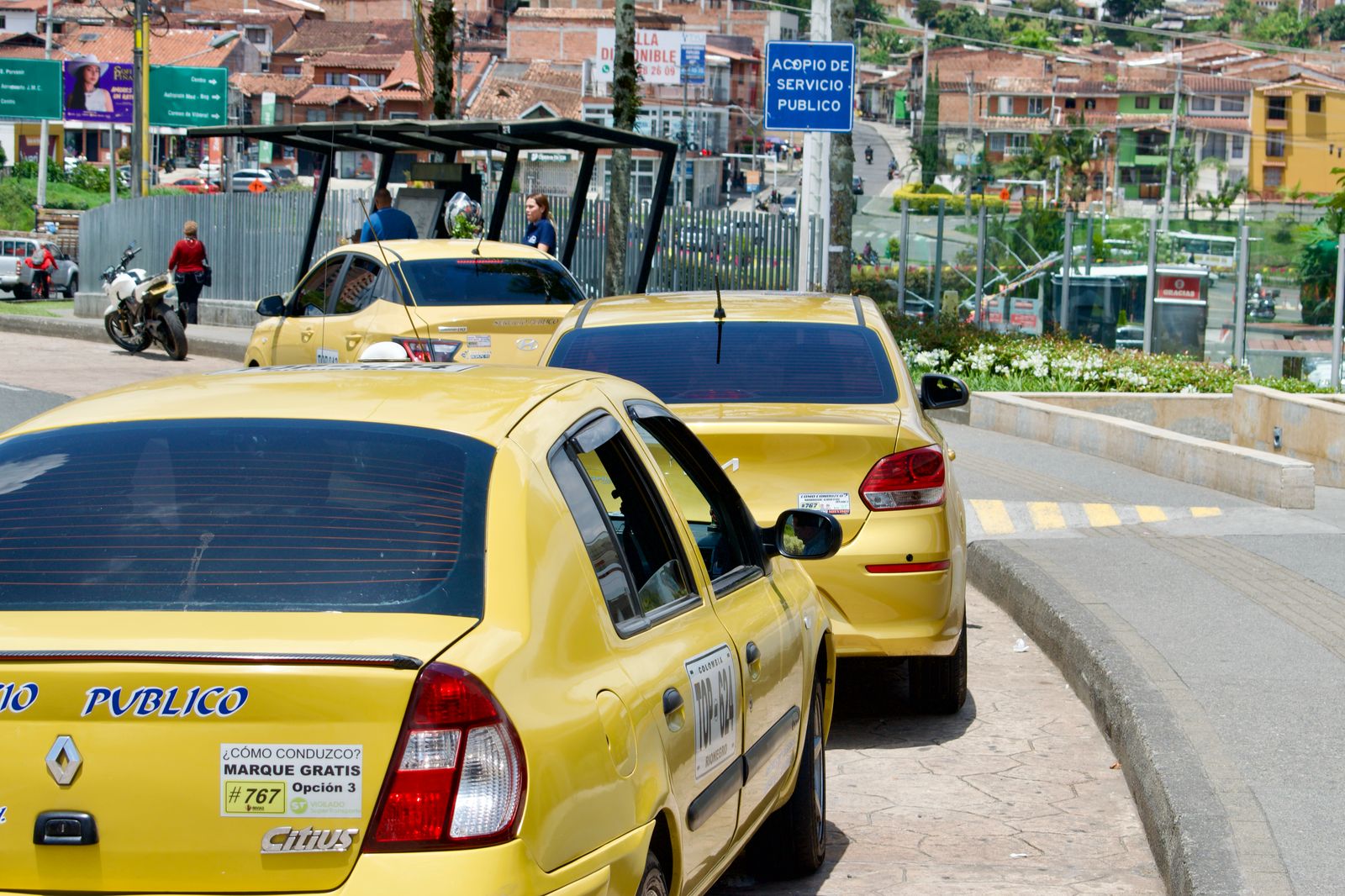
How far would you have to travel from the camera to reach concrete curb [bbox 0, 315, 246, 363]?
973 inches

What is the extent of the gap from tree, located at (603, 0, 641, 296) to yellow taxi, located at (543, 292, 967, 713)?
16.4 m

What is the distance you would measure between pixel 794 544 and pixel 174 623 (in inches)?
98.1

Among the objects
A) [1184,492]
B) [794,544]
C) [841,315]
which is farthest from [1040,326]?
[794,544]

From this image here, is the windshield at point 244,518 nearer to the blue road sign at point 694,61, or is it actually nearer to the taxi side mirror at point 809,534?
the taxi side mirror at point 809,534

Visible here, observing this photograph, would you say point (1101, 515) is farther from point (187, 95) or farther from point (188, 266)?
point (187, 95)

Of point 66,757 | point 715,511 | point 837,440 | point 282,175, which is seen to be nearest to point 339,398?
point 66,757

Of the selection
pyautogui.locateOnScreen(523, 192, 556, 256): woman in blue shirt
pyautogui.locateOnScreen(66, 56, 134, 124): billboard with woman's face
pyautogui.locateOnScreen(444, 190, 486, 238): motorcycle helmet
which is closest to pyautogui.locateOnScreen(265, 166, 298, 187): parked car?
pyautogui.locateOnScreen(66, 56, 134, 124): billboard with woman's face

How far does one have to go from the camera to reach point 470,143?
65.5 ft

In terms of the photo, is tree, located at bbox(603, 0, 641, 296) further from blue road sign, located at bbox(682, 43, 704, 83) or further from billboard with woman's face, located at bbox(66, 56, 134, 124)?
blue road sign, located at bbox(682, 43, 704, 83)

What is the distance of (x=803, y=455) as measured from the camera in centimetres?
675

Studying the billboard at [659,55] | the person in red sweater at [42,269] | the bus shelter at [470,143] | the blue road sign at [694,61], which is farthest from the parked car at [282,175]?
the bus shelter at [470,143]

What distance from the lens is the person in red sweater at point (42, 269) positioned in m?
44.3

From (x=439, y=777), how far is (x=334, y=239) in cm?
2554

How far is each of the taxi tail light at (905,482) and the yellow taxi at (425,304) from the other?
656 centimetres
